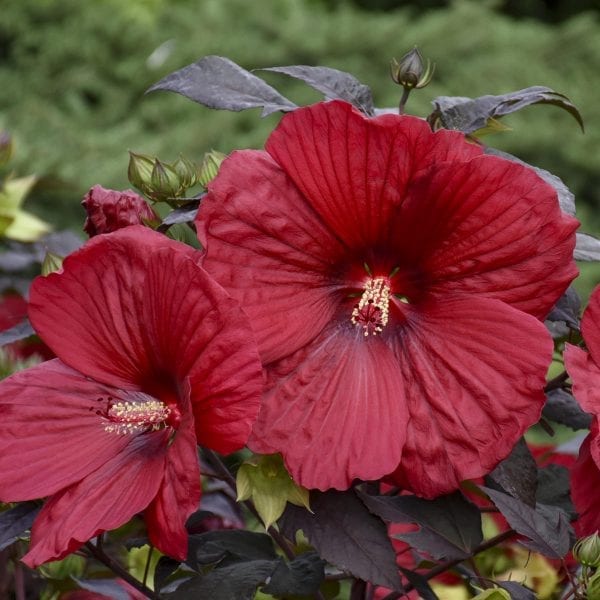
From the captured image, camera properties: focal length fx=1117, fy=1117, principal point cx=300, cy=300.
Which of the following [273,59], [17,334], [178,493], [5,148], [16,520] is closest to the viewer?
[178,493]

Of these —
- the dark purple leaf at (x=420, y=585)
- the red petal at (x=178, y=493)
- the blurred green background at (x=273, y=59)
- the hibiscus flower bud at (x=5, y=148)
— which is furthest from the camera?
the blurred green background at (x=273, y=59)

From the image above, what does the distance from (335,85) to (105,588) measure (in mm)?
408

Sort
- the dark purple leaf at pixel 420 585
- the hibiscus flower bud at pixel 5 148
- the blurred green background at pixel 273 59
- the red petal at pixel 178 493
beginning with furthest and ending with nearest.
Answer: the blurred green background at pixel 273 59, the hibiscus flower bud at pixel 5 148, the dark purple leaf at pixel 420 585, the red petal at pixel 178 493

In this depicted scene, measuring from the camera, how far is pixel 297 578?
0.68m

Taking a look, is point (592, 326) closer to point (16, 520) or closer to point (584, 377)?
point (584, 377)

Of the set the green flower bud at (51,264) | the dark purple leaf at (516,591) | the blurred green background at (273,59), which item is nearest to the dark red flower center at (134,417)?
the green flower bud at (51,264)

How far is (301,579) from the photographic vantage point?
26.6 inches

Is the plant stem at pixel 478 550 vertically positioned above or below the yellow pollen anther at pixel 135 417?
below

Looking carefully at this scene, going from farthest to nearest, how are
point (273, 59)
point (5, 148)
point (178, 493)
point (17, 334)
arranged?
point (273, 59) < point (5, 148) < point (17, 334) < point (178, 493)

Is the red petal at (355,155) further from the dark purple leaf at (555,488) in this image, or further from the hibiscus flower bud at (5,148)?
the hibiscus flower bud at (5,148)

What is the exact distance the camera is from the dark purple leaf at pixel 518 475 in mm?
645

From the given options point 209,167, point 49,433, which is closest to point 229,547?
point 49,433

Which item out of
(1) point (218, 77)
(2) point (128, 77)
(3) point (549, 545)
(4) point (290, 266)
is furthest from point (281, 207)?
(2) point (128, 77)

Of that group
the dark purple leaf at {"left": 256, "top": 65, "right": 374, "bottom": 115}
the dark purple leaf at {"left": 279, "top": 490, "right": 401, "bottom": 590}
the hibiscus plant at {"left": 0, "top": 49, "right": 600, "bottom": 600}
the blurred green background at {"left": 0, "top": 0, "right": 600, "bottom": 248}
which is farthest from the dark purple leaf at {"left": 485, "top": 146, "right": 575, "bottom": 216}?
the blurred green background at {"left": 0, "top": 0, "right": 600, "bottom": 248}
